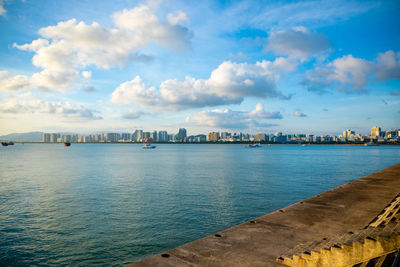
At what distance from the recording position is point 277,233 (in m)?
8.02

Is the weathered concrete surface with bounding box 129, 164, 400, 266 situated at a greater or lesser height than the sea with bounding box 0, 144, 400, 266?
greater

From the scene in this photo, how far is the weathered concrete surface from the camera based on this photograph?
615 cm

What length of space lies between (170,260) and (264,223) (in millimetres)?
4290

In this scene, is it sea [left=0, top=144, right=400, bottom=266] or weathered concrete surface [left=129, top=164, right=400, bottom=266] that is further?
sea [left=0, top=144, right=400, bottom=266]

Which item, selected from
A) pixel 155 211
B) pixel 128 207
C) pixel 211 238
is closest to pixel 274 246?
pixel 211 238

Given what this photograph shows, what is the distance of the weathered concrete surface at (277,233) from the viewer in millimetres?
6152

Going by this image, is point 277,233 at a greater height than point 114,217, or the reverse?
point 277,233

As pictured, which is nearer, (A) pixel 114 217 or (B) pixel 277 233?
(B) pixel 277 233

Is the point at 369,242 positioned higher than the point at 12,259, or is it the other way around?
the point at 369,242

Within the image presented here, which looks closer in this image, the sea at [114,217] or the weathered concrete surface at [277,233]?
the weathered concrete surface at [277,233]

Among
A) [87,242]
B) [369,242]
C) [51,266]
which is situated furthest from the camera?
[87,242]

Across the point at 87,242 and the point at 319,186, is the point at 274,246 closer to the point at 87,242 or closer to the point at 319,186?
the point at 87,242

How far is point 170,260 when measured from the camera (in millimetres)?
6148

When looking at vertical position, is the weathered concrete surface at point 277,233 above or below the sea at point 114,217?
above
